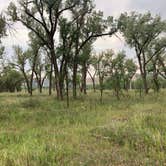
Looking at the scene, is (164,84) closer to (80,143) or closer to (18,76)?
(18,76)

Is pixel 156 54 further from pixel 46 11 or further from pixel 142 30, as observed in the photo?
pixel 46 11

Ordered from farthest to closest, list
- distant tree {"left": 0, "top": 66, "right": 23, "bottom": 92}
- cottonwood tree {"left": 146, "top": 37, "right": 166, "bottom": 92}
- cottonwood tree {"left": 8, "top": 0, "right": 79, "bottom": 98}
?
distant tree {"left": 0, "top": 66, "right": 23, "bottom": 92}
cottonwood tree {"left": 146, "top": 37, "right": 166, "bottom": 92}
cottonwood tree {"left": 8, "top": 0, "right": 79, "bottom": 98}

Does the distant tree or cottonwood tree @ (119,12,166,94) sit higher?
cottonwood tree @ (119,12,166,94)

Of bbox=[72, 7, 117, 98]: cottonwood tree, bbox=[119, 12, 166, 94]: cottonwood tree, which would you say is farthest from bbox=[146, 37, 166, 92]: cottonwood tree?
bbox=[72, 7, 117, 98]: cottonwood tree

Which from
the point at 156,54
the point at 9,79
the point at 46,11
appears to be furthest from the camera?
the point at 9,79

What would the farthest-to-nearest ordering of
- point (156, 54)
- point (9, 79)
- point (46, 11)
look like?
point (9, 79) < point (156, 54) < point (46, 11)

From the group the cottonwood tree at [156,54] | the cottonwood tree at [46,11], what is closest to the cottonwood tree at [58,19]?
the cottonwood tree at [46,11]

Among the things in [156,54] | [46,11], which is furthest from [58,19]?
[156,54]

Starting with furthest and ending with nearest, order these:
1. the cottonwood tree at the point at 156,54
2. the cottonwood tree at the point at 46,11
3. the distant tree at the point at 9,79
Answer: the distant tree at the point at 9,79
the cottonwood tree at the point at 156,54
the cottonwood tree at the point at 46,11

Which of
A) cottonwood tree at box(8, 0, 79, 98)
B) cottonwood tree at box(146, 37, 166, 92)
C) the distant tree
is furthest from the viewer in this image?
the distant tree

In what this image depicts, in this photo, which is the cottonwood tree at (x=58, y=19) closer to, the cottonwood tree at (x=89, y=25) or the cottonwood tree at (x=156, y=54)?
the cottonwood tree at (x=89, y=25)

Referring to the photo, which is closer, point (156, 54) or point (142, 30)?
point (142, 30)

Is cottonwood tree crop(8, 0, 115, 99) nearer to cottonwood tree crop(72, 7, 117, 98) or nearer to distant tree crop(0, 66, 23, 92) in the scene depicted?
cottonwood tree crop(72, 7, 117, 98)

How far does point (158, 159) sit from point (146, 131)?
8.03 ft
